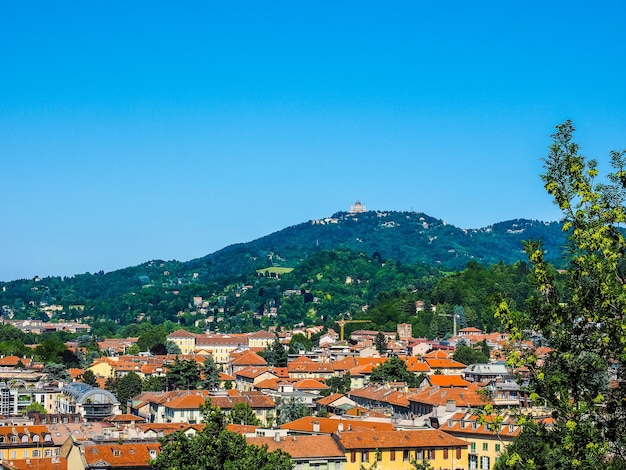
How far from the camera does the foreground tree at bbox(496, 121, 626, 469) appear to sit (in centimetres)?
956

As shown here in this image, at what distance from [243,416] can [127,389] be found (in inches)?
941

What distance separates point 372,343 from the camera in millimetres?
114875

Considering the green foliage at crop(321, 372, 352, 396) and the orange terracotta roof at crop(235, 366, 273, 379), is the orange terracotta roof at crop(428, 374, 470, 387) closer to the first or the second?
the green foliage at crop(321, 372, 352, 396)

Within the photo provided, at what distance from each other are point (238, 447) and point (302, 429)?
1723 cm

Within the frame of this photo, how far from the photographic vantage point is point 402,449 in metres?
42.7

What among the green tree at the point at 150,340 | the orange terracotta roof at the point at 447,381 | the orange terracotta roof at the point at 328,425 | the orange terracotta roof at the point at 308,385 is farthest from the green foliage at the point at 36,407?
the green tree at the point at 150,340

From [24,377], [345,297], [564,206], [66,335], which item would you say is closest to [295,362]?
[24,377]

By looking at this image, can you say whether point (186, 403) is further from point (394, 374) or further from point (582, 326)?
point (582, 326)

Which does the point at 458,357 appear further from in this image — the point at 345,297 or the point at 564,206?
the point at 345,297

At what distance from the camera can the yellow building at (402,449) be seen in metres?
41.9

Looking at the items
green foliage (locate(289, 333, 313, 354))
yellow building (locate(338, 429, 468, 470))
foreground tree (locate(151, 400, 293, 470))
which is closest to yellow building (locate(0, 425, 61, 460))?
yellow building (locate(338, 429, 468, 470))

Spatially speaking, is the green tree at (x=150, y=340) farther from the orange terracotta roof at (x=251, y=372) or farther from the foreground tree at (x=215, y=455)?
the foreground tree at (x=215, y=455)

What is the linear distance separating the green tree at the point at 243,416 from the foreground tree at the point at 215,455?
2157 centimetres

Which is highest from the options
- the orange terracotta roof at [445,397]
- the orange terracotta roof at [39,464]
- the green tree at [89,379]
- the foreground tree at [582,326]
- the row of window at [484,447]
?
the foreground tree at [582,326]
